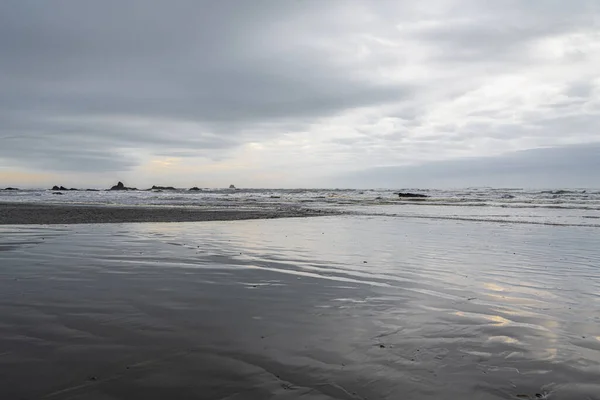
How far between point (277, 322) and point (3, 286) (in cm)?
466

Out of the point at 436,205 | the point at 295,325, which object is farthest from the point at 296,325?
the point at 436,205

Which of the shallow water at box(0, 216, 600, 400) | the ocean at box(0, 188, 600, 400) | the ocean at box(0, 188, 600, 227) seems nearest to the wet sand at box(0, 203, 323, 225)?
the ocean at box(0, 188, 600, 227)

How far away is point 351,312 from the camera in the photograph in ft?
18.9

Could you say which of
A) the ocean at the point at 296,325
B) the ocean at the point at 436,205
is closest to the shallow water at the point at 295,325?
the ocean at the point at 296,325

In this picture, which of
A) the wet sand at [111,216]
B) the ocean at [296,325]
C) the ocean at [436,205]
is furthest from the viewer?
the ocean at [436,205]

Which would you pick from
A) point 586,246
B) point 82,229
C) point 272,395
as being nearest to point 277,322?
point 272,395

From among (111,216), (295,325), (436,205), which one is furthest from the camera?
(436,205)

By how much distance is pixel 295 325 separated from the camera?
17.0 feet

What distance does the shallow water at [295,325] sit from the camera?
143 inches

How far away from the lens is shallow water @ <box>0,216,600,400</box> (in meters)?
3.62

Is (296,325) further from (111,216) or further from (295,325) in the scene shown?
(111,216)

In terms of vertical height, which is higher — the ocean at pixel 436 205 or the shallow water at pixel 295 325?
the ocean at pixel 436 205

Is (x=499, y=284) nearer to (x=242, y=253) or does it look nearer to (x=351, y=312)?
(x=351, y=312)

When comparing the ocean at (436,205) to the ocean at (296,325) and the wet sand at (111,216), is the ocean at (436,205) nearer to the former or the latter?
the wet sand at (111,216)
